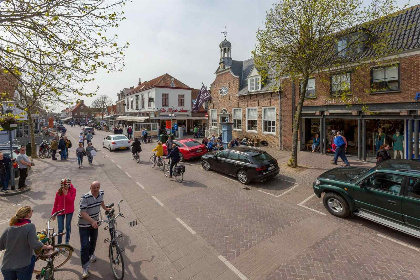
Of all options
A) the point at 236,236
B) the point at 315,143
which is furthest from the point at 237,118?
the point at 236,236

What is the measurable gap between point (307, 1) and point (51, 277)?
42.2 feet

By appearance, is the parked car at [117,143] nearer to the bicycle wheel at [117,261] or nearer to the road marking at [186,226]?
the road marking at [186,226]

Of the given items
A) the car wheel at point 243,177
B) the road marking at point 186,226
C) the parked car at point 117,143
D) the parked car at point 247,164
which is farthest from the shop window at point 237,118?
the road marking at point 186,226

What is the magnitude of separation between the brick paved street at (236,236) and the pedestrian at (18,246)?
1170mm

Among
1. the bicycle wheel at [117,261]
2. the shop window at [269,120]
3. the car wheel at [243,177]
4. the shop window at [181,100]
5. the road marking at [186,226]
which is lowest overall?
the road marking at [186,226]

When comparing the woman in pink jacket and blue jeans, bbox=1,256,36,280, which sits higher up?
the woman in pink jacket

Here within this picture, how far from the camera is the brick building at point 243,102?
17453 millimetres

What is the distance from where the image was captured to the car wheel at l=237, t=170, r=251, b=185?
9348mm

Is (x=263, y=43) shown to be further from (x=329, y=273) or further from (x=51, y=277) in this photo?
(x=51, y=277)

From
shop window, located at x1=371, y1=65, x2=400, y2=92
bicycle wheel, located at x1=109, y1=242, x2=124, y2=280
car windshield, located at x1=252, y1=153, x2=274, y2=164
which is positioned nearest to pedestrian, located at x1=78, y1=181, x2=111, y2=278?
bicycle wheel, located at x1=109, y1=242, x2=124, y2=280

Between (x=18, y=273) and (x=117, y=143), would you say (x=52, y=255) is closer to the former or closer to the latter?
(x=18, y=273)

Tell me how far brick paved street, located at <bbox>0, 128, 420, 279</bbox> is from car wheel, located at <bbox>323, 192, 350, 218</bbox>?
0.24 meters

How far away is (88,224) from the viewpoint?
407cm

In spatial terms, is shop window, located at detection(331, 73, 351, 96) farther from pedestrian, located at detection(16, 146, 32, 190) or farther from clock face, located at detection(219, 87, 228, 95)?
pedestrian, located at detection(16, 146, 32, 190)
